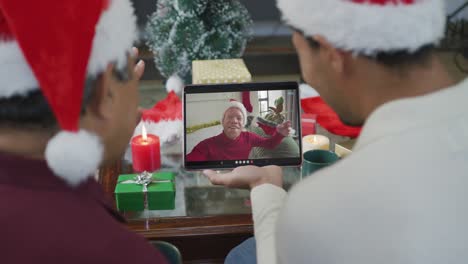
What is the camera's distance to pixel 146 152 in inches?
53.5

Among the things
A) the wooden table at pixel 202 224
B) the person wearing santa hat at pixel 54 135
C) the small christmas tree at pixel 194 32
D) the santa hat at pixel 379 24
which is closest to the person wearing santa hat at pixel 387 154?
the santa hat at pixel 379 24

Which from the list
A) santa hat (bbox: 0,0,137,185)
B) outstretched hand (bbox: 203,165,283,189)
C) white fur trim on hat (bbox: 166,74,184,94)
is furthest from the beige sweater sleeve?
white fur trim on hat (bbox: 166,74,184,94)

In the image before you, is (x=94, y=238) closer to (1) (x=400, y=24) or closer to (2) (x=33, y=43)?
(2) (x=33, y=43)

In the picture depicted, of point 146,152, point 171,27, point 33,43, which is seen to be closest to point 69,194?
point 33,43

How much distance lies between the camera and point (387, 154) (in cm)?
73

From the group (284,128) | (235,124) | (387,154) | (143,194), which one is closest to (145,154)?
(143,194)

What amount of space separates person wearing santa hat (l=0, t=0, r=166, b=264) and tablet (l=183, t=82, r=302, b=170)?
0.59 metres

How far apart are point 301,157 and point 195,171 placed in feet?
0.92

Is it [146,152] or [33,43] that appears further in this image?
[146,152]

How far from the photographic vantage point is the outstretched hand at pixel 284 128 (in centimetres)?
135

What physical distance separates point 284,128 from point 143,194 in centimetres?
39

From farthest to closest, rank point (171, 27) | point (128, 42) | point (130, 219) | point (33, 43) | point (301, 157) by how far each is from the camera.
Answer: point (171, 27) → point (301, 157) → point (130, 219) → point (128, 42) → point (33, 43)

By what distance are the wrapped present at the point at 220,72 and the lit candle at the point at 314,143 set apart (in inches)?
9.6

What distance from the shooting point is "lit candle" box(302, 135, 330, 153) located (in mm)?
1413
